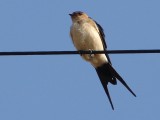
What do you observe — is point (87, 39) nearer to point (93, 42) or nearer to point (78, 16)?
point (93, 42)

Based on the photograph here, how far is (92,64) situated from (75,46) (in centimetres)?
37

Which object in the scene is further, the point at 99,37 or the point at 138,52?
the point at 99,37

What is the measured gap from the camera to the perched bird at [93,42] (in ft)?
19.6

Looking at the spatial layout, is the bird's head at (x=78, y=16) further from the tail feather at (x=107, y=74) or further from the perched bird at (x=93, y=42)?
the tail feather at (x=107, y=74)

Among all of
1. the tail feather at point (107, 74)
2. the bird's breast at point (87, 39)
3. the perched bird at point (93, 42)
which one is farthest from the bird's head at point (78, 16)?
the tail feather at point (107, 74)

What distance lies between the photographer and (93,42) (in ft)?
19.7

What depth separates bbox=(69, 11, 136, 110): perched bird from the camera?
5969 millimetres

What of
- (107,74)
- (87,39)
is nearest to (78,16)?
(87,39)

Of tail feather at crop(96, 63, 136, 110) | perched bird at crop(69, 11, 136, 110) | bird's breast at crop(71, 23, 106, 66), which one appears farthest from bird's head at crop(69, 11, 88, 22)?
tail feather at crop(96, 63, 136, 110)

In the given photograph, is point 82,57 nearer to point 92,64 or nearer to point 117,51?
point 92,64

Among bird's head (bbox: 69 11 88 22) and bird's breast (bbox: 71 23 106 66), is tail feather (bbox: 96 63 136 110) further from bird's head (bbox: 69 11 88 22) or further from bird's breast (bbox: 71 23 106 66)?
bird's head (bbox: 69 11 88 22)

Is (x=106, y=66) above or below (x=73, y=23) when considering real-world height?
below

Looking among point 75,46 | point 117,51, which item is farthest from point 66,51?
point 75,46

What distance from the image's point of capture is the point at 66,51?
4.06 m
